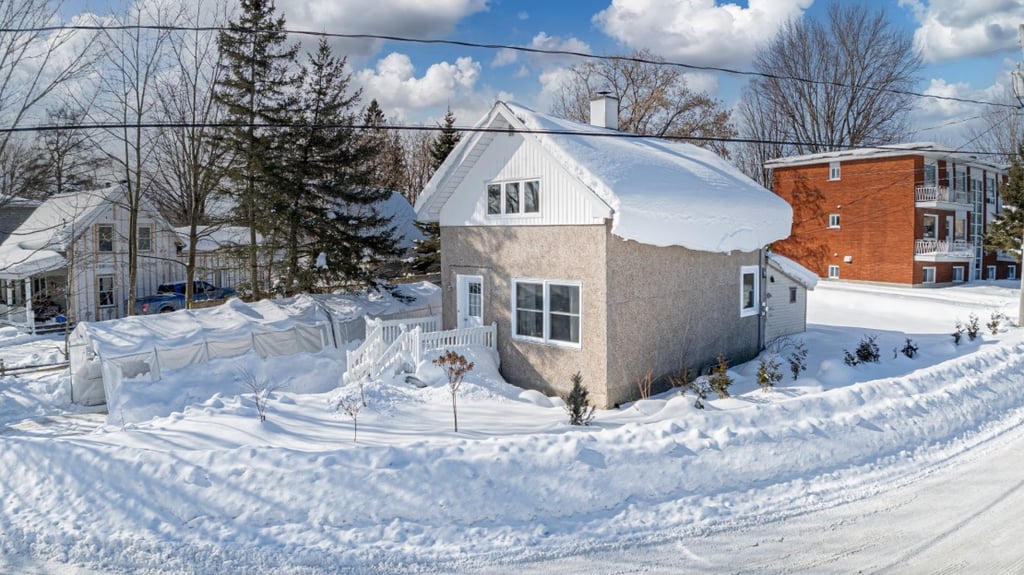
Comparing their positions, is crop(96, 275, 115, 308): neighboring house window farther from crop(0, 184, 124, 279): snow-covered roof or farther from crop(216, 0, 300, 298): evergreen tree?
crop(216, 0, 300, 298): evergreen tree

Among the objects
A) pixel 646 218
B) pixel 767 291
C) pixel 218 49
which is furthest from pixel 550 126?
pixel 218 49

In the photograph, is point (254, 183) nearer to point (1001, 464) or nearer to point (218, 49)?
point (218, 49)

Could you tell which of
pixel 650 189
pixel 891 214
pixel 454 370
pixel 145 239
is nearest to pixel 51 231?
pixel 145 239

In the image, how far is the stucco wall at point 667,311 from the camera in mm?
11945

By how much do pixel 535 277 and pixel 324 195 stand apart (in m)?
9.35

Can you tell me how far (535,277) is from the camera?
42.6ft

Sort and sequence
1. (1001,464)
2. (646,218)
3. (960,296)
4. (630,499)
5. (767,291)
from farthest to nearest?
(960,296)
(767,291)
(646,218)
(1001,464)
(630,499)

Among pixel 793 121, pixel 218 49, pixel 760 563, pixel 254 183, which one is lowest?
pixel 760 563

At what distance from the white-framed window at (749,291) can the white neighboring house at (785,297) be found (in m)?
0.94

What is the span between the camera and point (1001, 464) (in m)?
7.90

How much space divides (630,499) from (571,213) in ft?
22.1

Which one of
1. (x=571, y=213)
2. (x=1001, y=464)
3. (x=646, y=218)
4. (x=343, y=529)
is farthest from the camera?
(x=571, y=213)

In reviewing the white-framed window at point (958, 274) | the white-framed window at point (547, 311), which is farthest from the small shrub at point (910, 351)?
the white-framed window at point (958, 274)

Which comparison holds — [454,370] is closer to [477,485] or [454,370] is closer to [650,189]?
[477,485]
